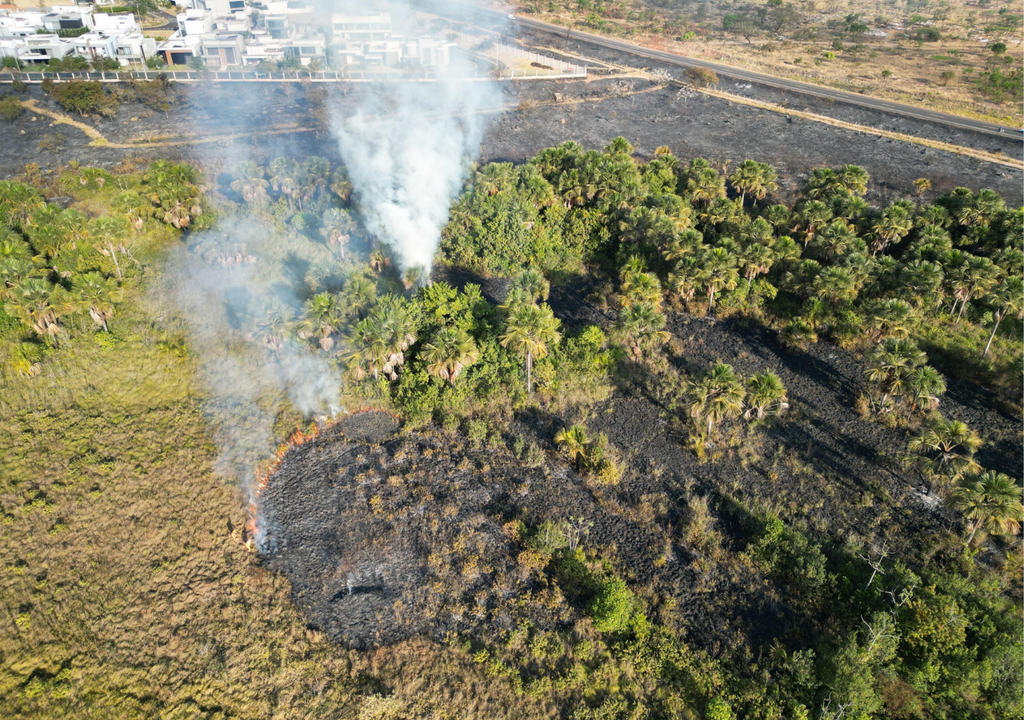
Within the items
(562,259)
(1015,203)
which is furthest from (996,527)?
(1015,203)

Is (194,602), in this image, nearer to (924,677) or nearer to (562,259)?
(924,677)

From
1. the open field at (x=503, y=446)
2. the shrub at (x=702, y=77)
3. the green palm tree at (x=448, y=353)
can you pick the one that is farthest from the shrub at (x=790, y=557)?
the shrub at (x=702, y=77)

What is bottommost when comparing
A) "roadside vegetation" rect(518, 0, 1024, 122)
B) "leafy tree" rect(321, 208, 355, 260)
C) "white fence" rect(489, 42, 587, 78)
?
"leafy tree" rect(321, 208, 355, 260)

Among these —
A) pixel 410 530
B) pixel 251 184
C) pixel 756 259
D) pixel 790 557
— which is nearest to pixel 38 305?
pixel 251 184

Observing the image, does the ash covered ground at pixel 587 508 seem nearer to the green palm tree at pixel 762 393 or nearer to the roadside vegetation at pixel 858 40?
the green palm tree at pixel 762 393

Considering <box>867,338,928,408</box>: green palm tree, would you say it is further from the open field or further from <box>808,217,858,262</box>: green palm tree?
<box>808,217,858,262</box>: green palm tree

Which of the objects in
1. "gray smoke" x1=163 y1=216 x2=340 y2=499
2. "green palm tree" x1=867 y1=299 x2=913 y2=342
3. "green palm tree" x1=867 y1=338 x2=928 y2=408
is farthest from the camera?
"green palm tree" x1=867 y1=299 x2=913 y2=342

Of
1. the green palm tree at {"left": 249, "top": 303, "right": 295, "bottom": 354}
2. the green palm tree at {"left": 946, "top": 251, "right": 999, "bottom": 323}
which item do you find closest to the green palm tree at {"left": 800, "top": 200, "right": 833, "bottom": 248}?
the green palm tree at {"left": 946, "top": 251, "right": 999, "bottom": 323}
